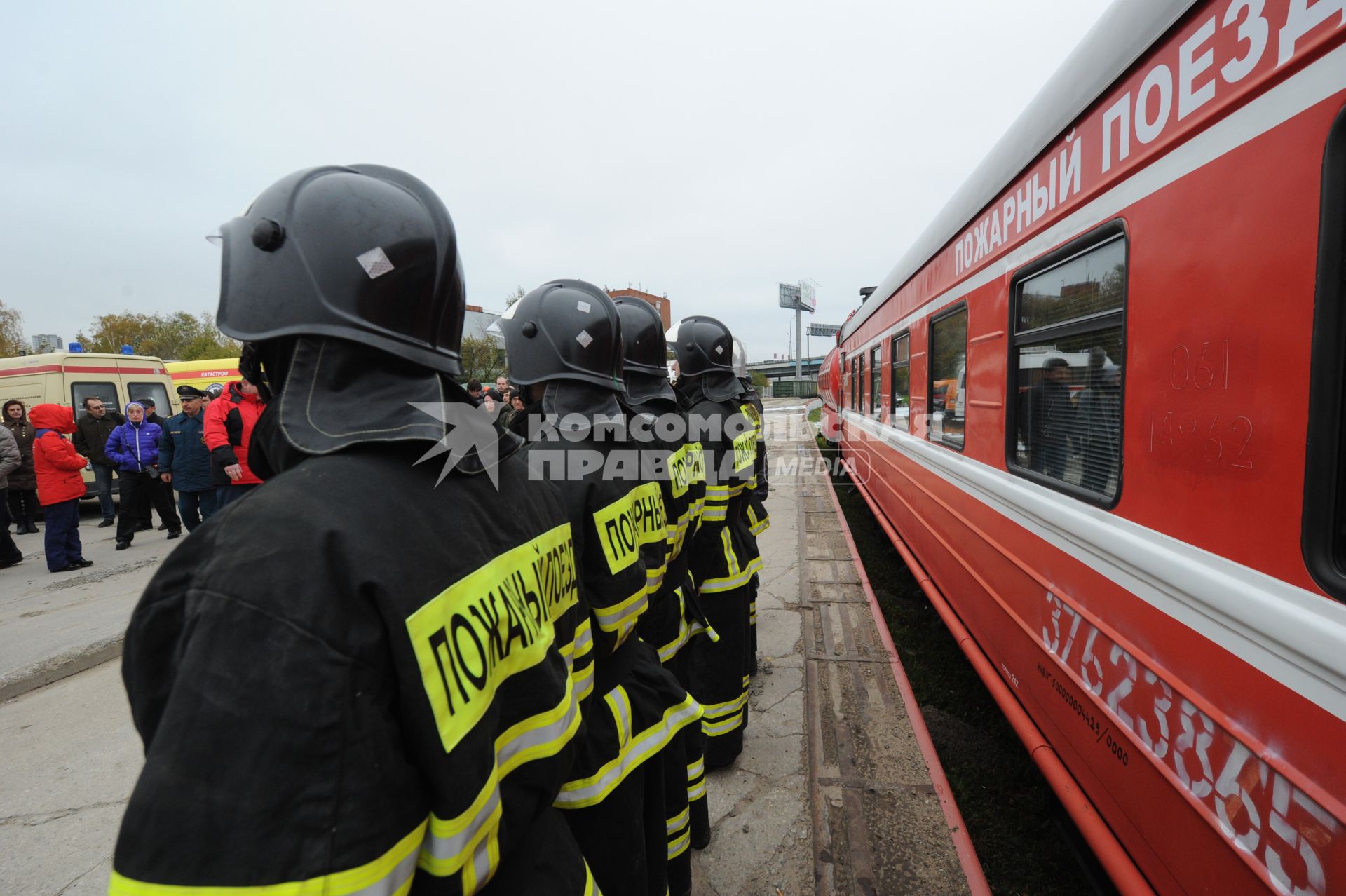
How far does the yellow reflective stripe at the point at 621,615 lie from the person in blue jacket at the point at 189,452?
25.7 ft

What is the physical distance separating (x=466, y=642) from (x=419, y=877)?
36 centimetres

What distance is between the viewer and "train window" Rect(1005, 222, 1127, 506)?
2.25m

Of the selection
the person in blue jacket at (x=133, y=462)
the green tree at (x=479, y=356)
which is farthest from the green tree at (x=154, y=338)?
the person in blue jacket at (x=133, y=462)

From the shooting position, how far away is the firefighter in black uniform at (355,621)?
26.7 inches

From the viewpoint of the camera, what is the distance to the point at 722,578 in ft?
10.5

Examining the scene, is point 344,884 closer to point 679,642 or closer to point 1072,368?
point 679,642

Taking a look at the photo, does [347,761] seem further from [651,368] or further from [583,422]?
[651,368]

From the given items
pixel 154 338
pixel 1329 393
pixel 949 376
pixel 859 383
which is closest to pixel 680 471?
pixel 1329 393

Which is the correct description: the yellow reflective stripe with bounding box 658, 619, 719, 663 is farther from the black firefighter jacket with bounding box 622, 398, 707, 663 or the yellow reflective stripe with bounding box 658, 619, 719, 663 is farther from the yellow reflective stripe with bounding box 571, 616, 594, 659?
the yellow reflective stripe with bounding box 571, 616, 594, 659

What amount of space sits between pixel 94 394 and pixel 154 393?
983mm

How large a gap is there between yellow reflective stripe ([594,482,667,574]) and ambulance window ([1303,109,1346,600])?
1599mm

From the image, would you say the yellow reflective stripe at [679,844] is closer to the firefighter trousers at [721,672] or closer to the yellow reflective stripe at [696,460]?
the firefighter trousers at [721,672]

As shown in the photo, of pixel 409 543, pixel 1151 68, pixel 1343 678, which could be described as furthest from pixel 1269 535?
pixel 409 543

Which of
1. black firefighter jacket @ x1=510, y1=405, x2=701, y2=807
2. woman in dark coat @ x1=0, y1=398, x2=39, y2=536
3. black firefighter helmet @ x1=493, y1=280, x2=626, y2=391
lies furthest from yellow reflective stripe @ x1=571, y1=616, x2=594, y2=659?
woman in dark coat @ x1=0, y1=398, x2=39, y2=536
